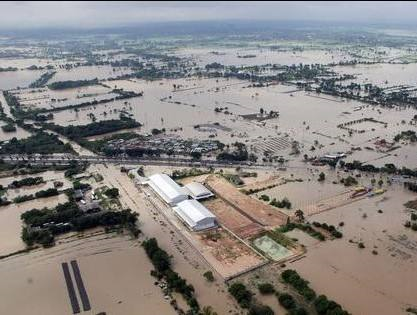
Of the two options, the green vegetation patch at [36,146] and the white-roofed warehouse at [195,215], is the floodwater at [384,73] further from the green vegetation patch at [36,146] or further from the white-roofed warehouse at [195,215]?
the white-roofed warehouse at [195,215]

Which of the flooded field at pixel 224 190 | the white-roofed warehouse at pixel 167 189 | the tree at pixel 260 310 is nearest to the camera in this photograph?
the tree at pixel 260 310

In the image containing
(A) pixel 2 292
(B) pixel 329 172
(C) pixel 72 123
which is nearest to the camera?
(A) pixel 2 292

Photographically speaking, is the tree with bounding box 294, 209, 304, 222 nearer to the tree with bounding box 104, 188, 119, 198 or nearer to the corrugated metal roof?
the corrugated metal roof

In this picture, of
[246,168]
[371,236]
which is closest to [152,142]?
[246,168]

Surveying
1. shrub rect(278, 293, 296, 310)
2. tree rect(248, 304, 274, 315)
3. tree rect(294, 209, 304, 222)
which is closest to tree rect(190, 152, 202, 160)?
tree rect(294, 209, 304, 222)

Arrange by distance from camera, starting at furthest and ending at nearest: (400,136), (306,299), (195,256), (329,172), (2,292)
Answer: (400,136) → (329,172) → (195,256) → (2,292) → (306,299)

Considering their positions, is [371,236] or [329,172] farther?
[329,172]

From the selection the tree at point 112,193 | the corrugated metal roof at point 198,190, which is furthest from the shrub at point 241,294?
the tree at point 112,193

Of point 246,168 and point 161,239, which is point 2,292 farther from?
point 246,168
